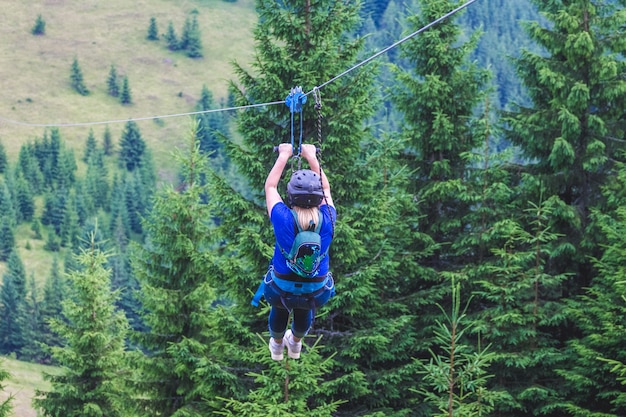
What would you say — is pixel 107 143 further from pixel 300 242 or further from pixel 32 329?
pixel 300 242

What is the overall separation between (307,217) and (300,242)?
0.92ft

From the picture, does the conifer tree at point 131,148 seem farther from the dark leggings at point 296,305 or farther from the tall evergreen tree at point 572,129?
the dark leggings at point 296,305

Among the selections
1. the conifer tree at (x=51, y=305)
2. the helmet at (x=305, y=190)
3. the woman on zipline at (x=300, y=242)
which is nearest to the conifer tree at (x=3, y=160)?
the conifer tree at (x=51, y=305)

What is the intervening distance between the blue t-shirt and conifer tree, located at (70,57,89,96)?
19681cm

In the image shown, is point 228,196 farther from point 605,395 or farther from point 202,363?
point 605,395

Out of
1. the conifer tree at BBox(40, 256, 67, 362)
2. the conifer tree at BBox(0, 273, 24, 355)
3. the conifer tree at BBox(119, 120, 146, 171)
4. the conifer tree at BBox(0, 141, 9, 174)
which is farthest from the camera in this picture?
the conifer tree at BBox(119, 120, 146, 171)

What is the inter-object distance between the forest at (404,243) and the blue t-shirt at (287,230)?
3851 millimetres

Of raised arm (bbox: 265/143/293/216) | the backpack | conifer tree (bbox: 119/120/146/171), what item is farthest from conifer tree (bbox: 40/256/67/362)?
the backpack

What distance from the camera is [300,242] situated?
787 centimetres

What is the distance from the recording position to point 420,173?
67.6 feet

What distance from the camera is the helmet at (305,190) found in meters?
7.83

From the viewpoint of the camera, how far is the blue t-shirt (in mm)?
7973

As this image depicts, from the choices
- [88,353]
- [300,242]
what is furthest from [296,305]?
[88,353]

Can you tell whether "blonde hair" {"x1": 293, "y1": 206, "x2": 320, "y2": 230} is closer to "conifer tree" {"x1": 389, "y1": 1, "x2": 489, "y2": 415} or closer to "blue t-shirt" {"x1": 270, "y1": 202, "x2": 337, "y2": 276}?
"blue t-shirt" {"x1": 270, "y1": 202, "x2": 337, "y2": 276}
